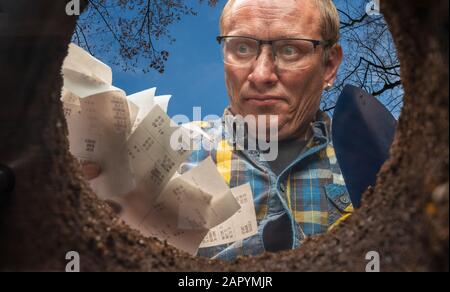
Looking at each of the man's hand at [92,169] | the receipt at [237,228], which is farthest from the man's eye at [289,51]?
the man's hand at [92,169]

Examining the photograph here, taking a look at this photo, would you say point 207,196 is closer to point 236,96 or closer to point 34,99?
point 34,99

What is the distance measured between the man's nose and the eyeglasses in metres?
0.01

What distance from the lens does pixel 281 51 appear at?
5.25ft

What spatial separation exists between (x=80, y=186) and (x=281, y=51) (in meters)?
1.09

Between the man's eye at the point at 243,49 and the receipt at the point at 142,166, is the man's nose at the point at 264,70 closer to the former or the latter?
the man's eye at the point at 243,49

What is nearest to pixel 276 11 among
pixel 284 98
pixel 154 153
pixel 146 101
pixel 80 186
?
pixel 284 98

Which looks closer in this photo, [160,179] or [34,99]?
[34,99]

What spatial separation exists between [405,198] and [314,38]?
1.17 m

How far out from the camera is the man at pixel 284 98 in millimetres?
1524

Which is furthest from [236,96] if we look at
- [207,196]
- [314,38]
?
[207,196]

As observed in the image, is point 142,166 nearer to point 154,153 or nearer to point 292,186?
point 154,153
